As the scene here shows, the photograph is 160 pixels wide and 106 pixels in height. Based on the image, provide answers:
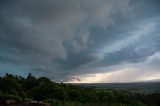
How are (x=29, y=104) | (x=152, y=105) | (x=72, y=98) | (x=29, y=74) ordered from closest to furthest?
1. (x=29, y=104)
2. (x=72, y=98)
3. (x=152, y=105)
4. (x=29, y=74)

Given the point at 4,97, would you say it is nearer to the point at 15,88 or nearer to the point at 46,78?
the point at 15,88

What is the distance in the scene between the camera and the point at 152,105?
149ft

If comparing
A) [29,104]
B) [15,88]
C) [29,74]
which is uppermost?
[29,74]

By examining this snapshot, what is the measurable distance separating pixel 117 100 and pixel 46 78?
10.3 metres

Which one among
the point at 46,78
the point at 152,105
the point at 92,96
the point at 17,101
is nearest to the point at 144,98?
the point at 152,105

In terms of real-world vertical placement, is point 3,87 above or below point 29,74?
below

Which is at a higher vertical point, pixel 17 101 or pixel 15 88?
pixel 15 88

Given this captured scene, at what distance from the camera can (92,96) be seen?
4141 cm

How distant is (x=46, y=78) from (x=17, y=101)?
17688 millimetres

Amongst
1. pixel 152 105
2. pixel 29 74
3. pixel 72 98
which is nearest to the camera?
pixel 72 98

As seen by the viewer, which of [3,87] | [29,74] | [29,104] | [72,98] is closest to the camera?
[29,104]

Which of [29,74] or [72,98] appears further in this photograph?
[29,74]

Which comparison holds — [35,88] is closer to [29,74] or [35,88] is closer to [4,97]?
[29,74]

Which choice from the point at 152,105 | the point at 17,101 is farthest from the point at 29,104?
the point at 152,105
